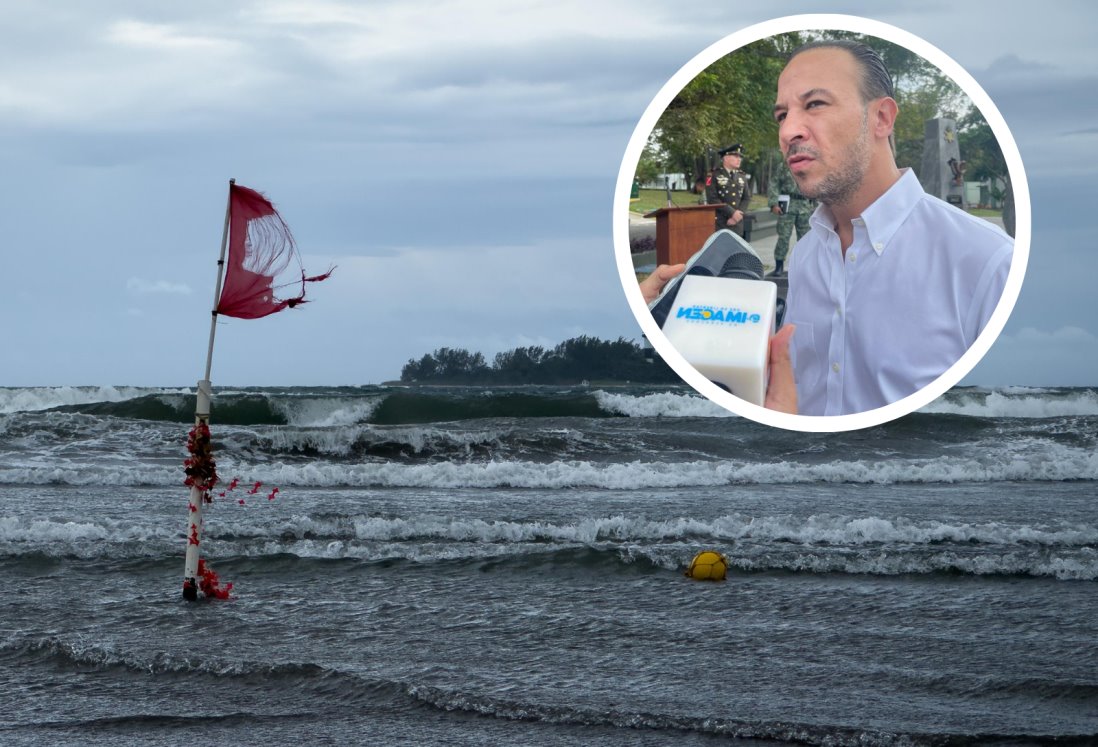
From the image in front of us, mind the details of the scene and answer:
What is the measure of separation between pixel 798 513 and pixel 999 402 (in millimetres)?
A: 22009

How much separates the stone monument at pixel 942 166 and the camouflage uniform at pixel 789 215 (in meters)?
0.20

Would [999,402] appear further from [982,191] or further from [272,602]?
[982,191]

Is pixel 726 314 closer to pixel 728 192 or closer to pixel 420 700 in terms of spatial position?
pixel 728 192

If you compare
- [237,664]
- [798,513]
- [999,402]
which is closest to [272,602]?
[237,664]

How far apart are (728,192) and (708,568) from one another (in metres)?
7.60

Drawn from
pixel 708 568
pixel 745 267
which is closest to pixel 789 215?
pixel 745 267

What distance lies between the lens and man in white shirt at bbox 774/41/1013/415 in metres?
1.82

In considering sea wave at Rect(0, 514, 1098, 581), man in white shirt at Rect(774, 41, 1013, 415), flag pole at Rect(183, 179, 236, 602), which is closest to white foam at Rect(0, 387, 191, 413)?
sea wave at Rect(0, 514, 1098, 581)

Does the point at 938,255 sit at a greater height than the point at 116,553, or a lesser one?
greater

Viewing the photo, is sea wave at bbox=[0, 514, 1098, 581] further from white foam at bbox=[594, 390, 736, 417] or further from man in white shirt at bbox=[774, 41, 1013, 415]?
white foam at bbox=[594, 390, 736, 417]

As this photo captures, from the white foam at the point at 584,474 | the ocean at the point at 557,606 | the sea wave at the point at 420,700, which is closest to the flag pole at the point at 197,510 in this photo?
the ocean at the point at 557,606

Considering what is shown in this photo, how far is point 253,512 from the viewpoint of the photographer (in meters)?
13.1

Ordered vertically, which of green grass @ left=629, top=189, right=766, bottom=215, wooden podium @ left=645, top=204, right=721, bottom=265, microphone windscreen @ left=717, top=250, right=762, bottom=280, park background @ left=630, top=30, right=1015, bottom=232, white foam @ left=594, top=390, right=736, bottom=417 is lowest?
white foam @ left=594, top=390, right=736, bottom=417

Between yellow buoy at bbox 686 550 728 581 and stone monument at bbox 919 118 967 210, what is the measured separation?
25.3 ft
